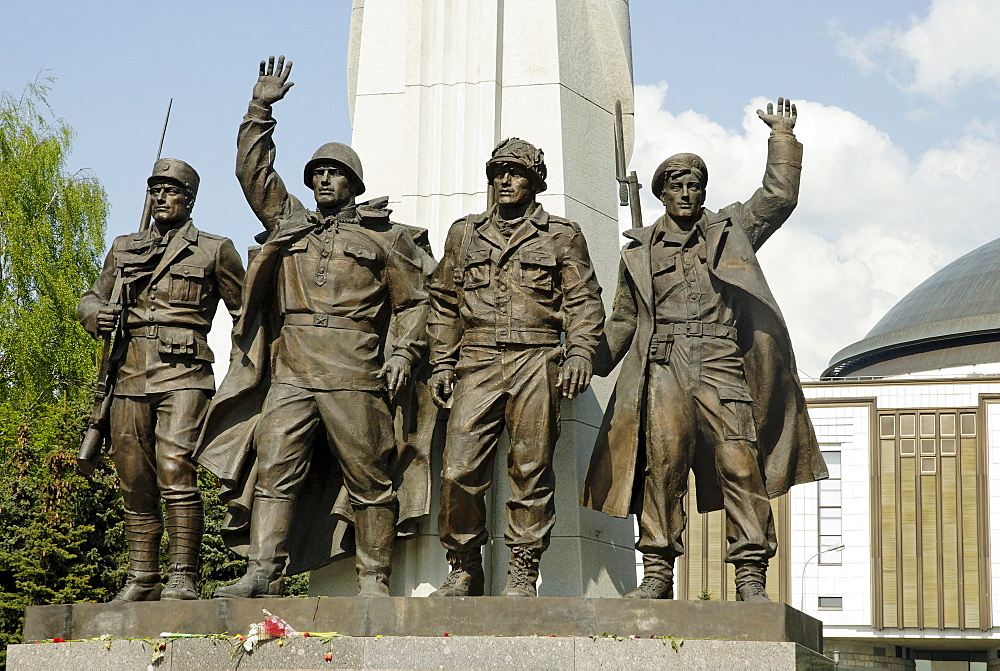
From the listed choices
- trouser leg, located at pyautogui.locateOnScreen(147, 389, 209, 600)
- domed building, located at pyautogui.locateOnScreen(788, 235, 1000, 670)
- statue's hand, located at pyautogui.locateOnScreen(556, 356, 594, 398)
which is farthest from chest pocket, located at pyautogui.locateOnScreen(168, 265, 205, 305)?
domed building, located at pyautogui.locateOnScreen(788, 235, 1000, 670)

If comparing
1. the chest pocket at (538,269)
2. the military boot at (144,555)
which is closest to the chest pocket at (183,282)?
the military boot at (144,555)

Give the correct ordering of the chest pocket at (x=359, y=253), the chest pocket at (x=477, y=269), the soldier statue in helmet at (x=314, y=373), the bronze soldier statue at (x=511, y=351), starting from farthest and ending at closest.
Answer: the chest pocket at (x=359, y=253) < the chest pocket at (x=477, y=269) < the soldier statue in helmet at (x=314, y=373) < the bronze soldier statue at (x=511, y=351)

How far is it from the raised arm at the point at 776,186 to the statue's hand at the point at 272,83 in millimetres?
3173

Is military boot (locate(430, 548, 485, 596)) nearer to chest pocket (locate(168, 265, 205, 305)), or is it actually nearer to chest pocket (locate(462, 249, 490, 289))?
chest pocket (locate(462, 249, 490, 289))

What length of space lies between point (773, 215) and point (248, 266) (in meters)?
3.49

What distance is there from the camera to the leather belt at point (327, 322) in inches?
352

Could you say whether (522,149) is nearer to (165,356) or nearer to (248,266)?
(248,266)

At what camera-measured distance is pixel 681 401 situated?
877 centimetres

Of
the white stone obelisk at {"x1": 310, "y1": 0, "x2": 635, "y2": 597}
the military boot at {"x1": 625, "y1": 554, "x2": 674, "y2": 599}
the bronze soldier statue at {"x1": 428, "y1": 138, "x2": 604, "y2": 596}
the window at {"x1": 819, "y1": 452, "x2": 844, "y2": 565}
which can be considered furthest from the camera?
the window at {"x1": 819, "y1": 452, "x2": 844, "y2": 565}

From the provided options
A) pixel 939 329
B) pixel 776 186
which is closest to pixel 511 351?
pixel 776 186

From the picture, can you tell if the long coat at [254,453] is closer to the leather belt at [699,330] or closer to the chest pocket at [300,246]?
the chest pocket at [300,246]

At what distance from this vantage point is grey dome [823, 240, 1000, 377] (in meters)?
54.4

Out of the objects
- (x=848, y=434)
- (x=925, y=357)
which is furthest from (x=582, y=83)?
(x=925, y=357)

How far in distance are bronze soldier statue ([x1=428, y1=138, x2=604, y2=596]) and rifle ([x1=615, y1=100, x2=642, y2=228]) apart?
2.00m
